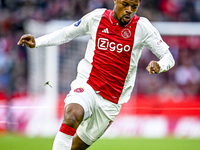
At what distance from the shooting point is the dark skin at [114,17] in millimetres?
3672

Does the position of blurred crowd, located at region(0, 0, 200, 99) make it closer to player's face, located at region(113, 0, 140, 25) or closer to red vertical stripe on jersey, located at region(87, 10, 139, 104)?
red vertical stripe on jersey, located at region(87, 10, 139, 104)

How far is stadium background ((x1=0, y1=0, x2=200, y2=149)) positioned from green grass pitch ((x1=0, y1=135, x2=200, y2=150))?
422mm

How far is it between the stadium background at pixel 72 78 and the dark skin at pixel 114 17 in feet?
10.3

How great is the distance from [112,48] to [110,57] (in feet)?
0.35

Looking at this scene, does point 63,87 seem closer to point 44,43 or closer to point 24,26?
point 24,26

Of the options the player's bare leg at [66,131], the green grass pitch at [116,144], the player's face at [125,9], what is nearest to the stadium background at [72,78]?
the green grass pitch at [116,144]

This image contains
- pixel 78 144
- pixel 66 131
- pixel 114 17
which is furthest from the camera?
pixel 78 144

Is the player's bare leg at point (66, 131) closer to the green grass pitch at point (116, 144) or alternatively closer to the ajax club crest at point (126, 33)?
the ajax club crest at point (126, 33)

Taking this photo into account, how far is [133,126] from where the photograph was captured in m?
8.36

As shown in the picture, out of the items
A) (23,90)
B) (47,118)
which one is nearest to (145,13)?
(23,90)

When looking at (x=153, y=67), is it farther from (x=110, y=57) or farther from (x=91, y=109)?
(x=91, y=109)

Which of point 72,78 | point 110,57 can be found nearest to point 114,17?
point 110,57

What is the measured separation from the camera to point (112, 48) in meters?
4.26

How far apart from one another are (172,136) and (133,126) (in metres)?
0.91
